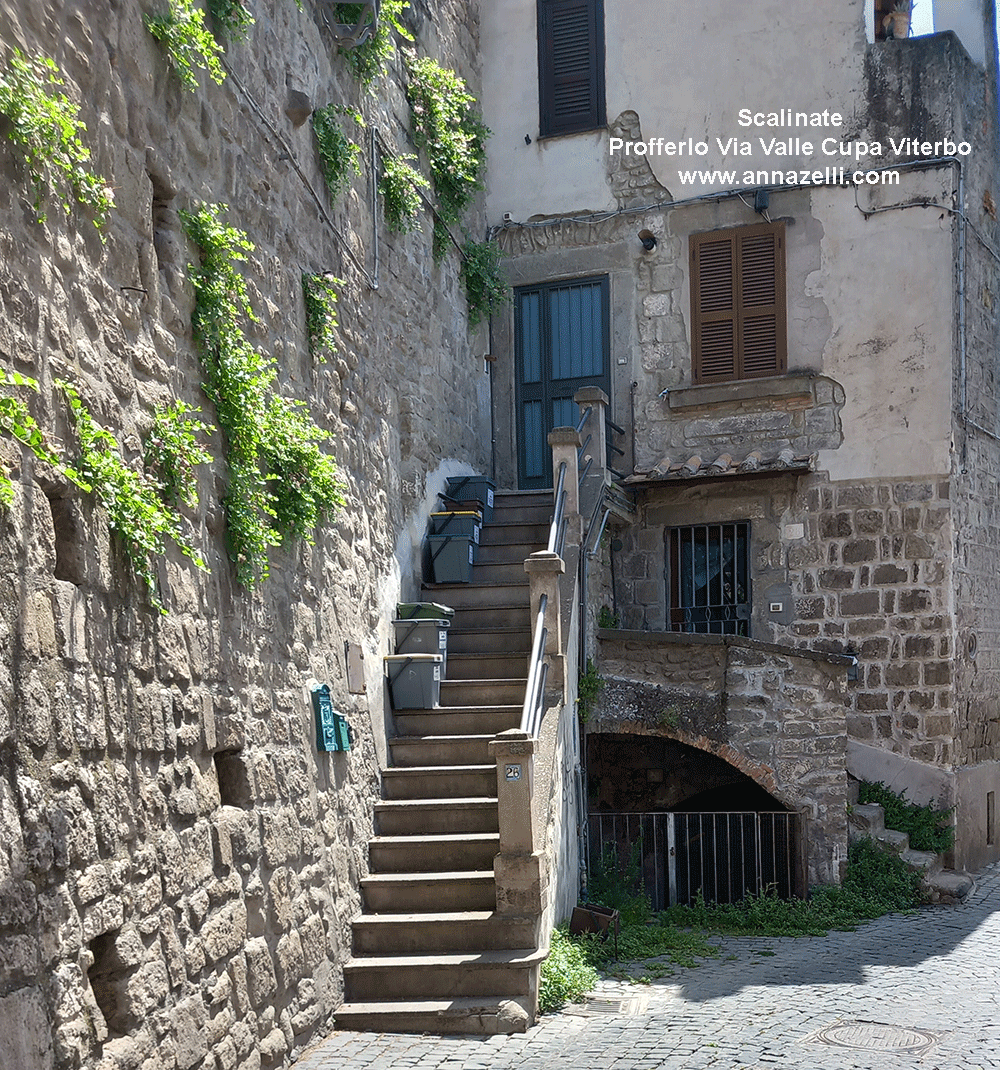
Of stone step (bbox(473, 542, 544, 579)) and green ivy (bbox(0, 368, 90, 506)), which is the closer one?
green ivy (bbox(0, 368, 90, 506))

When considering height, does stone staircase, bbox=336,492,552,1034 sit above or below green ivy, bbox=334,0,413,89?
below

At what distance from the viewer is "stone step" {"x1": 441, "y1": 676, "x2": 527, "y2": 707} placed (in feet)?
26.2

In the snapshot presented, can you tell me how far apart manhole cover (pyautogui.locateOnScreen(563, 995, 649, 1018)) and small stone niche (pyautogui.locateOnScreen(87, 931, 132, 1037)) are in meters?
3.04

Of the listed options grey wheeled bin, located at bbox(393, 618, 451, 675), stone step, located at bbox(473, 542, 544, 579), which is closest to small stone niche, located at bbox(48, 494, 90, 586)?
grey wheeled bin, located at bbox(393, 618, 451, 675)

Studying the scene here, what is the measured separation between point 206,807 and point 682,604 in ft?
23.4

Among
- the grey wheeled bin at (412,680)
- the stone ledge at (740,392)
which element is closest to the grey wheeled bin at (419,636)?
the grey wheeled bin at (412,680)

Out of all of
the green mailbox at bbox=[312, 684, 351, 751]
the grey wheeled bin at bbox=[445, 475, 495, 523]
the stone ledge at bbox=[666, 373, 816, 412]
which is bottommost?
the green mailbox at bbox=[312, 684, 351, 751]

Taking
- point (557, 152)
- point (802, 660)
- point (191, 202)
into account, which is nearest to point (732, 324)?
point (557, 152)

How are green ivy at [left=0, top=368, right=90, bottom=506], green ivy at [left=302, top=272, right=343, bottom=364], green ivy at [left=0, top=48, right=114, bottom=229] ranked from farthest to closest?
green ivy at [left=302, top=272, right=343, bottom=364] < green ivy at [left=0, top=48, right=114, bottom=229] < green ivy at [left=0, top=368, right=90, bottom=506]

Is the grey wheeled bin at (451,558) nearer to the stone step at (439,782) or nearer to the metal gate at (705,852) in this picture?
the stone step at (439,782)

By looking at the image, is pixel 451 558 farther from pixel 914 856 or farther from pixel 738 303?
pixel 914 856

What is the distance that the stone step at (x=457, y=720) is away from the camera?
780cm

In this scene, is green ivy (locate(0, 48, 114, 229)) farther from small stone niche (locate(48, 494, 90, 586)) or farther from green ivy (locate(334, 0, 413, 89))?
green ivy (locate(334, 0, 413, 89))

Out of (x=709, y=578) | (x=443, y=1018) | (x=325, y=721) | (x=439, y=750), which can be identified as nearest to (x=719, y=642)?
(x=709, y=578)
